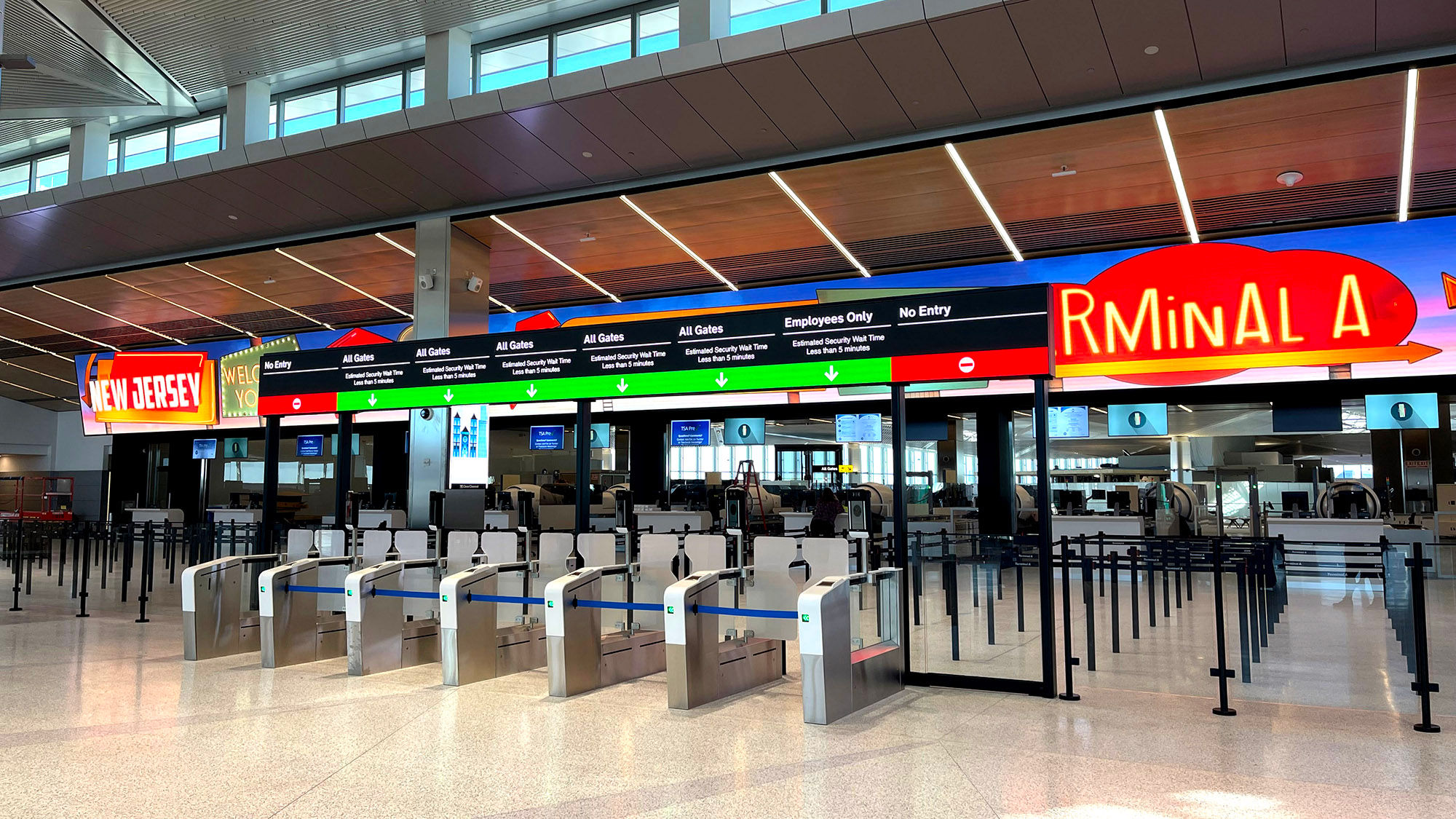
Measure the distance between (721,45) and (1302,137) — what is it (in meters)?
5.67

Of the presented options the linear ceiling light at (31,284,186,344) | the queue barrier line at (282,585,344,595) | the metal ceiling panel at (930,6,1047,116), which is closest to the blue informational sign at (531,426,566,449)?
the linear ceiling light at (31,284,186,344)

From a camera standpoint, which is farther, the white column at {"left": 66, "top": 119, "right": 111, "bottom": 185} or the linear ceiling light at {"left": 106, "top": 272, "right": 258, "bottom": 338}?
the linear ceiling light at {"left": 106, "top": 272, "right": 258, "bottom": 338}

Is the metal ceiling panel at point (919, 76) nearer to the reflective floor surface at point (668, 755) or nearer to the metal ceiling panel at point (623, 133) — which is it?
the metal ceiling panel at point (623, 133)

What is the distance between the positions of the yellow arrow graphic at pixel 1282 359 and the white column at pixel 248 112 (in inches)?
435

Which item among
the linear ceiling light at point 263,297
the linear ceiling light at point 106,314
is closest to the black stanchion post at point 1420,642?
the linear ceiling light at point 263,297

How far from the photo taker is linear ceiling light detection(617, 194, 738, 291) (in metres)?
11.5

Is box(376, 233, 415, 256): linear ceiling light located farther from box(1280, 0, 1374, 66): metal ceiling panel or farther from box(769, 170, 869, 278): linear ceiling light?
box(1280, 0, 1374, 66): metal ceiling panel

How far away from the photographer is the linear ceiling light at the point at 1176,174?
8.97 m

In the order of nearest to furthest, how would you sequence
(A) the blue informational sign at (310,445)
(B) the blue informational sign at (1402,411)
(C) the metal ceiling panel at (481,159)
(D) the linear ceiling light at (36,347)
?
(C) the metal ceiling panel at (481,159)
(B) the blue informational sign at (1402,411)
(D) the linear ceiling light at (36,347)
(A) the blue informational sign at (310,445)

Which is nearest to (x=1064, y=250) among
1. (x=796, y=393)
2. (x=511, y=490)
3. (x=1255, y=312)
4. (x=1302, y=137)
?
(x=1255, y=312)

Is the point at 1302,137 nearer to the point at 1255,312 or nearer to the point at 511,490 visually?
the point at 1255,312

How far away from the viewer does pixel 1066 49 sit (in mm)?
7707

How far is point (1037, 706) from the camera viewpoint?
6090 millimetres

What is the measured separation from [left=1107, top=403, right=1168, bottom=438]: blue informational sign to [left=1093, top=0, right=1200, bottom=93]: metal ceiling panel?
28.7ft
